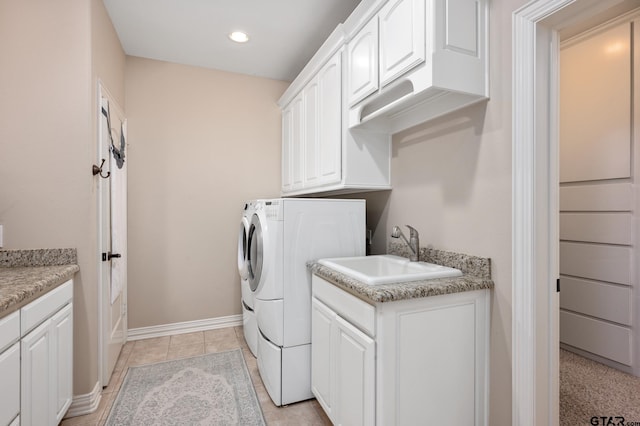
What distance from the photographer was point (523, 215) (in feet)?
4.36

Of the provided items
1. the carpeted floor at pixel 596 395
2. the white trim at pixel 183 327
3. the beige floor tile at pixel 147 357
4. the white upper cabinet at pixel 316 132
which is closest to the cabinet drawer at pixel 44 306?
the beige floor tile at pixel 147 357

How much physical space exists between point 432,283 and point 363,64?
4.30ft

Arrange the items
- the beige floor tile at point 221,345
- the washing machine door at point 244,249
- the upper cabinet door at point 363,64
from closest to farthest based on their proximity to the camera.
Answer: the upper cabinet door at point 363,64
the washing machine door at point 244,249
the beige floor tile at point 221,345

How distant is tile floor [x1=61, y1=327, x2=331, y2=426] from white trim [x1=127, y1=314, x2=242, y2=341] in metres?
0.05

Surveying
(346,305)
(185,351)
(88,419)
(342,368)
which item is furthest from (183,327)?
(346,305)

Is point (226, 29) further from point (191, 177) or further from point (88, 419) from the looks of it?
point (88, 419)

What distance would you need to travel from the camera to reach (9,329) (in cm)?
122

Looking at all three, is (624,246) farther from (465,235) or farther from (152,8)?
(152,8)

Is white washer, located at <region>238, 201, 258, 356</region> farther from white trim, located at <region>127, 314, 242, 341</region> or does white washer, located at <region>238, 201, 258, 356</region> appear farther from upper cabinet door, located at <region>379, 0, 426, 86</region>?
upper cabinet door, located at <region>379, 0, 426, 86</region>

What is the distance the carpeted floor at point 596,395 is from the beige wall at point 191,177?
2.82 meters

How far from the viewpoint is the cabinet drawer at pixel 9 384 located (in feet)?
3.85

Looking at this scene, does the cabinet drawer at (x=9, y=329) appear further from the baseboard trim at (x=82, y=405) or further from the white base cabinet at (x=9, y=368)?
the baseboard trim at (x=82, y=405)

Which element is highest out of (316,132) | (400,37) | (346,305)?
(400,37)

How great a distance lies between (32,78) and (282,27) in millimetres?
1678
